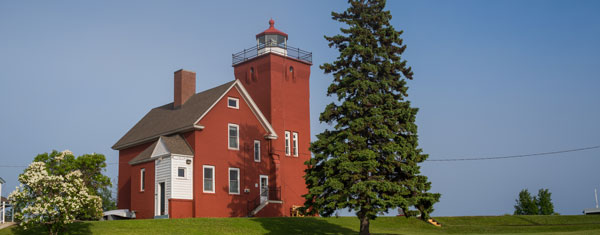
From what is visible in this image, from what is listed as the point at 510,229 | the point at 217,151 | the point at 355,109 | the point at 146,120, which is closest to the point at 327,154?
the point at 355,109

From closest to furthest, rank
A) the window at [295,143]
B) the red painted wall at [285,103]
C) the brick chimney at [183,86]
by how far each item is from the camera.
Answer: the red painted wall at [285,103] → the brick chimney at [183,86] → the window at [295,143]

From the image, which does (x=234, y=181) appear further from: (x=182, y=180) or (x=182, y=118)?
(x=182, y=118)

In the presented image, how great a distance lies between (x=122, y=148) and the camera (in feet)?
125

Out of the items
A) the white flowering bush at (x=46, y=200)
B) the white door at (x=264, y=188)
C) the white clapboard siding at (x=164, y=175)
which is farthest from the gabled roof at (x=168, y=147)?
the white flowering bush at (x=46, y=200)

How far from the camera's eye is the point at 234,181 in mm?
33500

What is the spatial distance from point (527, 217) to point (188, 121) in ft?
73.7

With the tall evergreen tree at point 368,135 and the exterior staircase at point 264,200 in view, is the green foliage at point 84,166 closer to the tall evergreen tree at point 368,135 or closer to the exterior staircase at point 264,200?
the exterior staircase at point 264,200

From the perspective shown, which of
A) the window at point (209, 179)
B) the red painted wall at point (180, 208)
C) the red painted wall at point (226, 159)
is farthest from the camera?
the window at point (209, 179)

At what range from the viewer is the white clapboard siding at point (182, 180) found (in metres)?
30.7

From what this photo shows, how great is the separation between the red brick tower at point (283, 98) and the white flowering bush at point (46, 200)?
1493 cm

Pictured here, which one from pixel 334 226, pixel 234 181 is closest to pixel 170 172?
pixel 234 181

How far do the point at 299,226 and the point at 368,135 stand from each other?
283 inches

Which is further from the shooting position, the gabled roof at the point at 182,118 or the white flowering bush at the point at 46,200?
the gabled roof at the point at 182,118

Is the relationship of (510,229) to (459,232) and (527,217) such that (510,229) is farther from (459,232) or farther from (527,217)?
(527,217)
